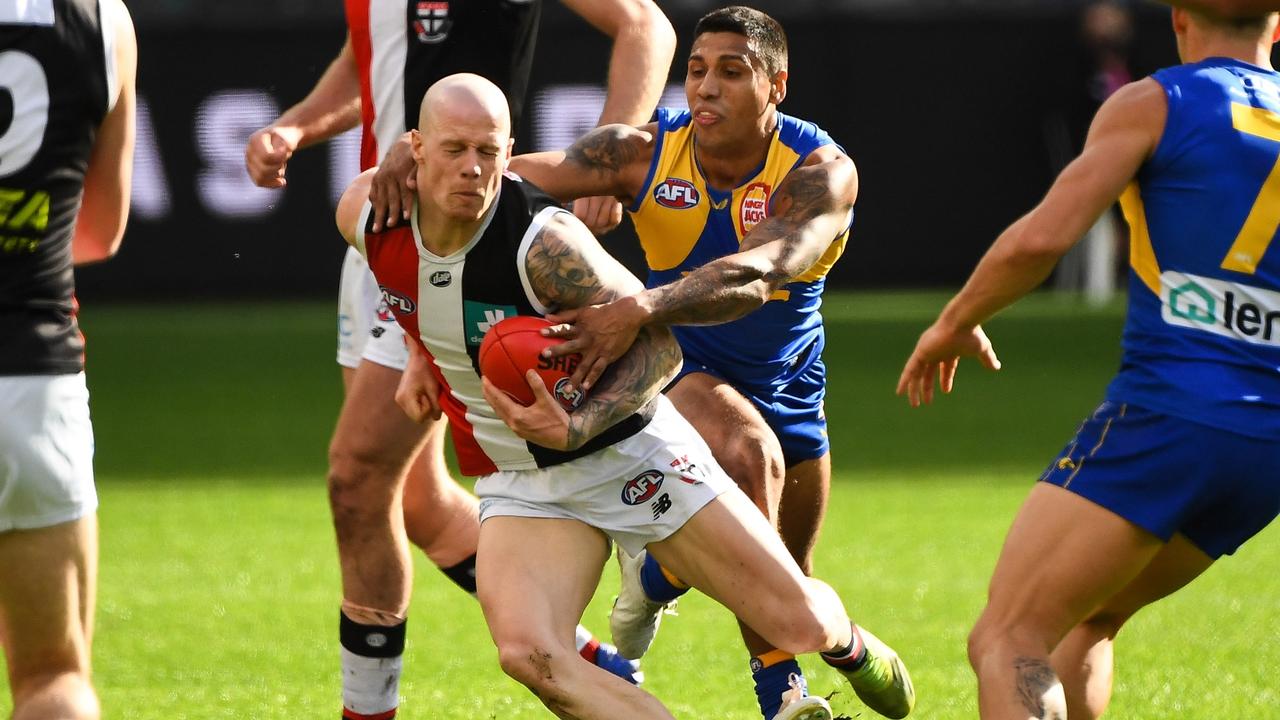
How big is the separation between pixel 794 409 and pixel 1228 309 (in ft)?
5.98

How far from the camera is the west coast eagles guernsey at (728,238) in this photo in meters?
5.42

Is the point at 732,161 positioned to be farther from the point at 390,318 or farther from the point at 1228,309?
the point at 1228,309

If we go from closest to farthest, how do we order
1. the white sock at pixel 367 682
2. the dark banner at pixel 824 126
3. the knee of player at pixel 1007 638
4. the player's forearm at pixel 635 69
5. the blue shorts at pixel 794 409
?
the knee of player at pixel 1007 638 → the white sock at pixel 367 682 → the blue shorts at pixel 794 409 → the player's forearm at pixel 635 69 → the dark banner at pixel 824 126

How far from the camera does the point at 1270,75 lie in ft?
14.0

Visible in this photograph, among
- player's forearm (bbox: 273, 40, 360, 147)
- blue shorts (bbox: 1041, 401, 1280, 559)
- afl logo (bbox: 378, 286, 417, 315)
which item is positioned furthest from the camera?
player's forearm (bbox: 273, 40, 360, 147)

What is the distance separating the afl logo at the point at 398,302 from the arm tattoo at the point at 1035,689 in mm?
1866

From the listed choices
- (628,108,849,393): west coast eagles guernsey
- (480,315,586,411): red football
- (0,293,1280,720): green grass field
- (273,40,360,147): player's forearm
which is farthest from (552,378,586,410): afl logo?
(273,40,360,147): player's forearm

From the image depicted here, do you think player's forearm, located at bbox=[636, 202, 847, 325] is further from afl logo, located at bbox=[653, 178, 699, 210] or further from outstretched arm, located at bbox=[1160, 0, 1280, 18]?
outstretched arm, located at bbox=[1160, 0, 1280, 18]

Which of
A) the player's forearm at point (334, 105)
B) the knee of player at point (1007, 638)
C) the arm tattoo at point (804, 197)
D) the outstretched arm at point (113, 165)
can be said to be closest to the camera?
the outstretched arm at point (113, 165)

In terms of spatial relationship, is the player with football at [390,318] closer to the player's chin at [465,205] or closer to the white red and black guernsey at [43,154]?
the player's chin at [465,205]

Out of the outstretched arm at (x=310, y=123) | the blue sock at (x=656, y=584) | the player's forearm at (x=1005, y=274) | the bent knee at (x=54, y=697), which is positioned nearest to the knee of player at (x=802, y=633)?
the blue sock at (x=656, y=584)

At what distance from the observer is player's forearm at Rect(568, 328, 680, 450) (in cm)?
455

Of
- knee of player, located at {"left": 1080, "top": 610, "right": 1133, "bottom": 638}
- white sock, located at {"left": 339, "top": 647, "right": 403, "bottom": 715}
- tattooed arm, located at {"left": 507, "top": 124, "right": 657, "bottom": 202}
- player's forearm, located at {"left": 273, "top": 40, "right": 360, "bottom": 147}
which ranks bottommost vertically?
white sock, located at {"left": 339, "top": 647, "right": 403, "bottom": 715}

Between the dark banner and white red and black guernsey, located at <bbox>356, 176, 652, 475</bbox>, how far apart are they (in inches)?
490
